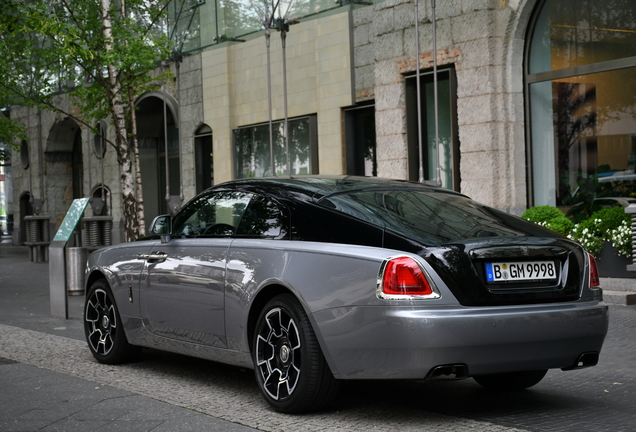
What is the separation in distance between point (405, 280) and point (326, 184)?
4.51ft

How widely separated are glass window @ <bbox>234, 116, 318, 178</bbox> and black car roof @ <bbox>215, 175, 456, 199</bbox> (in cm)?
1412

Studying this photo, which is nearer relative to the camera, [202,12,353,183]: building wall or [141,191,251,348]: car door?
[141,191,251,348]: car door

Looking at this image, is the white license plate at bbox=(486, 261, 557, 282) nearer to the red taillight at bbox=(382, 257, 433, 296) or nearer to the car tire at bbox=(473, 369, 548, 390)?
the red taillight at bbox=(382, 257, 433, 296)

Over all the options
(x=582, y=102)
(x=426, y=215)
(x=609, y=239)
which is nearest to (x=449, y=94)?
(x=582, y=102)

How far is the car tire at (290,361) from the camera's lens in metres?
5.36

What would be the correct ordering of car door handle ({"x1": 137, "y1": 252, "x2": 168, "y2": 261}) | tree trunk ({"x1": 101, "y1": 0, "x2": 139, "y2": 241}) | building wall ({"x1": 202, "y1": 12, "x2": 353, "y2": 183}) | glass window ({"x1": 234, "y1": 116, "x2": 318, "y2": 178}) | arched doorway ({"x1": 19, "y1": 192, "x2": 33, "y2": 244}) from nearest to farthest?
1. car door handle ({"x1": 137, "y1": 252, "x2": 168, "y2": 261})
2. tree trunk ({"x1": 101, "y1": 0, "x2": 139, "y2": 241})
3. building wall ({"x1": 202, "y1": 12, "x2": 353, "y2": 183})
4. glass window ({"x1": 234, "y1": 116, "x2": 318, "y2": 178})
5. arched doorway ({"x1": 19, "y1": 192, "x2": 33, "y2": 244})

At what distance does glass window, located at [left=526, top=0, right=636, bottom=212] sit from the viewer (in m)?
14.4

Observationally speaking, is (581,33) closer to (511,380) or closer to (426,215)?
(511,380)

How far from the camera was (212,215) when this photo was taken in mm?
6789

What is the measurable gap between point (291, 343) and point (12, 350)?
415 centimetres

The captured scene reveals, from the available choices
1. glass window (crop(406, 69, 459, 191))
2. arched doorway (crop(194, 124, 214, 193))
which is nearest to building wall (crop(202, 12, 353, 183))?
arched doorway (crop(194, 124, 214, 193))

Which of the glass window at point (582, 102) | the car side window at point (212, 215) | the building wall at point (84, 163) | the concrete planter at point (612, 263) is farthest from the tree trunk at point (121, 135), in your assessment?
the car side window at point (212, 215)

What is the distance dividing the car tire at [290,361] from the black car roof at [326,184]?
31.1 inches

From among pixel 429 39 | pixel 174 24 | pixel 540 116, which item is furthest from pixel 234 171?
pixel 540 116
